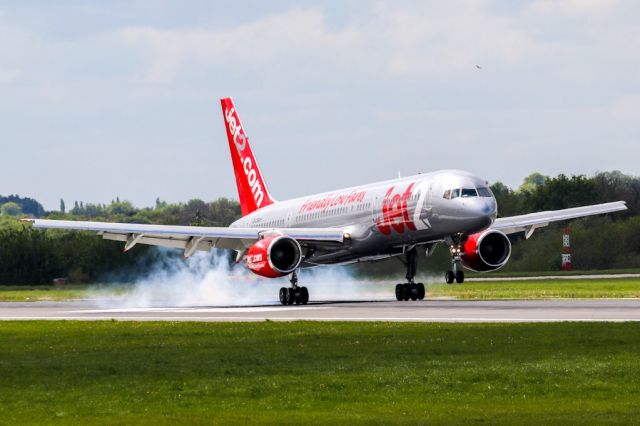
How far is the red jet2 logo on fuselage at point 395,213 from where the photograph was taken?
54.1 meters

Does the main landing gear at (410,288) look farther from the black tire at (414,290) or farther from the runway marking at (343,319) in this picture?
the runway marking at (343,319)

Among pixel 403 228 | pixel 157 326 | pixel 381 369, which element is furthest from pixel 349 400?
pixel 403 228

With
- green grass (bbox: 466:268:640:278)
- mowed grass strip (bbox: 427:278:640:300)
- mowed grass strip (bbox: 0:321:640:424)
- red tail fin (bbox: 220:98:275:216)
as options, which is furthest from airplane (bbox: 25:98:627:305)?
green grass (bbox: 466:268:640:278)

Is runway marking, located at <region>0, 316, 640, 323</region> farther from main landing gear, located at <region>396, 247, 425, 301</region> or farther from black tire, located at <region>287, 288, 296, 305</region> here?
main landing gear, located at <region>396, 247, 425, 301</region>

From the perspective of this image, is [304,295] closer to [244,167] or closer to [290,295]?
[290,295]

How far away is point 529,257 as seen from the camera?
89.8 m

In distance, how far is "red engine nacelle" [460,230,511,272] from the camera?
5631cm

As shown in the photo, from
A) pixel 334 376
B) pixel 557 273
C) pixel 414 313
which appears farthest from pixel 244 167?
pixel 334 376

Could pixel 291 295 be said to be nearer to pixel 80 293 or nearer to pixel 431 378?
pixel 80 293

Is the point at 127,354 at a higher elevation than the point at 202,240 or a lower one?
lower

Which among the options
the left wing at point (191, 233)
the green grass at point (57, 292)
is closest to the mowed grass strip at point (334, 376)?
the left wing at point (191, 233)

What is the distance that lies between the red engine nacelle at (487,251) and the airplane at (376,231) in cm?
4

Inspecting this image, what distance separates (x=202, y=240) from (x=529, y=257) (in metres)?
35.7

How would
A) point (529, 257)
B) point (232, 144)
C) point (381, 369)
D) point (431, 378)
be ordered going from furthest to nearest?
point (529, 257) < point (232, 144) < point (381, 369) < point (431, 378)
